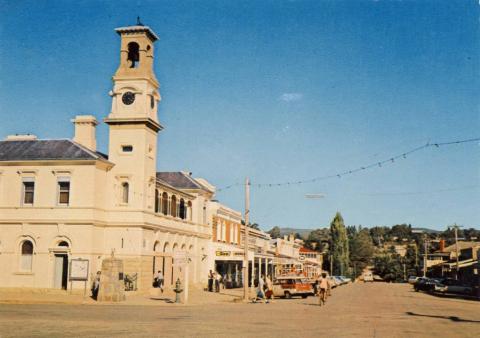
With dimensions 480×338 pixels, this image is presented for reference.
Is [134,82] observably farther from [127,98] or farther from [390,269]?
[390,269]

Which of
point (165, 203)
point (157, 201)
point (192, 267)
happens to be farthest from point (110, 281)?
point (192, 267)

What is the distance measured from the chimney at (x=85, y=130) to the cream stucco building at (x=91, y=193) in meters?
0.07

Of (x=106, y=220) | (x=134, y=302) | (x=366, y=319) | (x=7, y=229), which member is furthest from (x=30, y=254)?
(x=366, y=319)

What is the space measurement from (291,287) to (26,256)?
58.4 feet

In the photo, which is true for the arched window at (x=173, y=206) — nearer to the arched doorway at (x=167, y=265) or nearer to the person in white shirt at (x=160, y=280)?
the arched doorway at (x=167, y=265)

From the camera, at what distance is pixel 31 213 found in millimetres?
38844

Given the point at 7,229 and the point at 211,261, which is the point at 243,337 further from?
the point at 211,261

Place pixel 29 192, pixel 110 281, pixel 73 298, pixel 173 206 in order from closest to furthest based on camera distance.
→ pixel 110 281
pixel 73 298
pixel 29 192
pixel 173 206

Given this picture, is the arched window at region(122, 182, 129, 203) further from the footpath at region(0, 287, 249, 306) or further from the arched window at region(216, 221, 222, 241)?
the arched window at region(216, 221, 222, 241)

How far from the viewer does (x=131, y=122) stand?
4094 centimetres

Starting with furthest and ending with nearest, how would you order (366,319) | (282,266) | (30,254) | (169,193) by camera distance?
(282,266), (169,193), (30,254), (366,319)

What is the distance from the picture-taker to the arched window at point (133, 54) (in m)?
41.6

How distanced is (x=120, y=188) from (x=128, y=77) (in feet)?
25.3

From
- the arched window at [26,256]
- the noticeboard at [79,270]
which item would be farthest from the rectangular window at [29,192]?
the noticeboard at [79,270]
